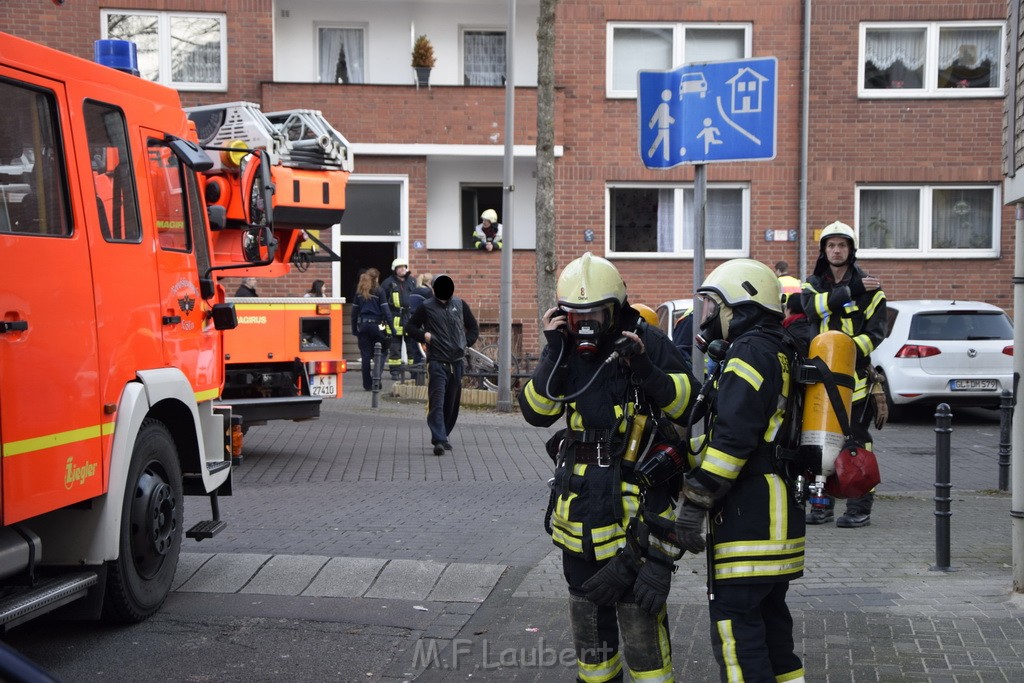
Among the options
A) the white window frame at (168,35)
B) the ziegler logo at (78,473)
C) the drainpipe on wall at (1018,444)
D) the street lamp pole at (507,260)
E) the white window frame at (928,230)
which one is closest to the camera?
the ziegler logo at (78,473)

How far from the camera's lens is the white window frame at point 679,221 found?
2284cm

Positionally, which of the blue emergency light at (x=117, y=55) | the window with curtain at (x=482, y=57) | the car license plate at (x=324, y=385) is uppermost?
the window with curtain at (x=482, y=57)

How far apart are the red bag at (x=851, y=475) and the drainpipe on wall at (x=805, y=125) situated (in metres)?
18.6

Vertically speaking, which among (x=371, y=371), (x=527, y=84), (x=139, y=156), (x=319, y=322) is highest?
(x=527, y=84)

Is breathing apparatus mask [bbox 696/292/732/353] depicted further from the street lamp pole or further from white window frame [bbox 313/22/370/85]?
white window frame [bbox 313/22/370/85]

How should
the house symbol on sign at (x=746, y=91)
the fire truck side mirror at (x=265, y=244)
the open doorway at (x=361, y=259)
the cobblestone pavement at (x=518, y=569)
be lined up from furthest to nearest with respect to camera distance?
1. the open doorway at (x=361, y=259)
2. the fire truck side mirror at (x=265, y=244)
3. the house symbol on sign at (x=746, y=91)
4. the cobblestone pavement at (x=518, y=569)

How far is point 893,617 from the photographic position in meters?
5.93

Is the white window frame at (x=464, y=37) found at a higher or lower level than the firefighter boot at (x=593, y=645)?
higher

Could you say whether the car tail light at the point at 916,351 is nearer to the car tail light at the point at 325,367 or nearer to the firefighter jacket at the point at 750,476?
the car tail light at the point at 325,367

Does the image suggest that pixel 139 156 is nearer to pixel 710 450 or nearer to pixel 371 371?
pixel 710 450

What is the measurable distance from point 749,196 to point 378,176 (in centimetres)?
718

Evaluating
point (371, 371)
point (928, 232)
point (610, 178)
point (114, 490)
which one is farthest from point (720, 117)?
point (928, 232)

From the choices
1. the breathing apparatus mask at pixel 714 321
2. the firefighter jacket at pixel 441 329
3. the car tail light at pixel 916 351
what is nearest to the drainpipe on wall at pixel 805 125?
the car tail light at pixel 916 351

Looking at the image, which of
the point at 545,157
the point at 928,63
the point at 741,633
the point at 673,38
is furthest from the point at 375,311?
the point at 741,633
